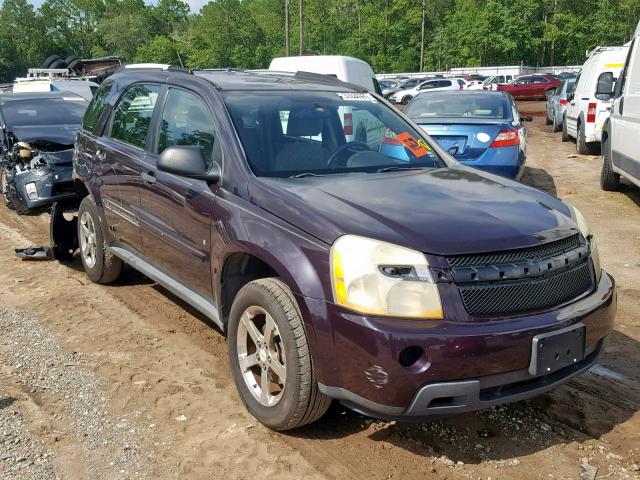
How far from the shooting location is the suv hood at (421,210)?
2961 mm

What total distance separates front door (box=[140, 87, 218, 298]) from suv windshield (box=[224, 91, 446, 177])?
Result: 0.93 feet

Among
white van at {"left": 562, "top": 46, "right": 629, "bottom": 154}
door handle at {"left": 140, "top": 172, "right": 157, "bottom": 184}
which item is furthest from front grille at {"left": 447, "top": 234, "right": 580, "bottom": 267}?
white van at {"left": 562, "top": 46, "right": 629, "bottom": 154}

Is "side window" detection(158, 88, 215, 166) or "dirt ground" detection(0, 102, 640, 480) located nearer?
"dirt ground" detection(0, 102, 640, 480)

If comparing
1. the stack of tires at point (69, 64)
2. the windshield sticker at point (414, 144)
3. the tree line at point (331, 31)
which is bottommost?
the windshield sticker at point (414, 144)

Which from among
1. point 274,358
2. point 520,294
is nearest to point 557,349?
point 520,294

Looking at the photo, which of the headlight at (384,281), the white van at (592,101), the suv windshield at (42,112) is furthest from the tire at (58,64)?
the headlight at (384,281)

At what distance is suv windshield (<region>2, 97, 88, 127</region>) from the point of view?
9.62 m

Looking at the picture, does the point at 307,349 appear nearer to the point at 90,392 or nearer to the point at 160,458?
the point at 160,458

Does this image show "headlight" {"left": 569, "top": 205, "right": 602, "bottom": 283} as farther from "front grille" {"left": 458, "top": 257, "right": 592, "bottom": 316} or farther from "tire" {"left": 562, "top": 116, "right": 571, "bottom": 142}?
"tire" {"left": 562, "top": 116, "right": 571, "bottom": 142}

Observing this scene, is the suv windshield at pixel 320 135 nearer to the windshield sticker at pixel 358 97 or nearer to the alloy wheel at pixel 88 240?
the windshield sticker at pixel 358 97

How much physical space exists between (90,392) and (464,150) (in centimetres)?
566

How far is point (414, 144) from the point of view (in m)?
4.47

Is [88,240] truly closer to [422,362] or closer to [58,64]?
[422,362]

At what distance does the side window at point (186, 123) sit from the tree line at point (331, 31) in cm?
4197
